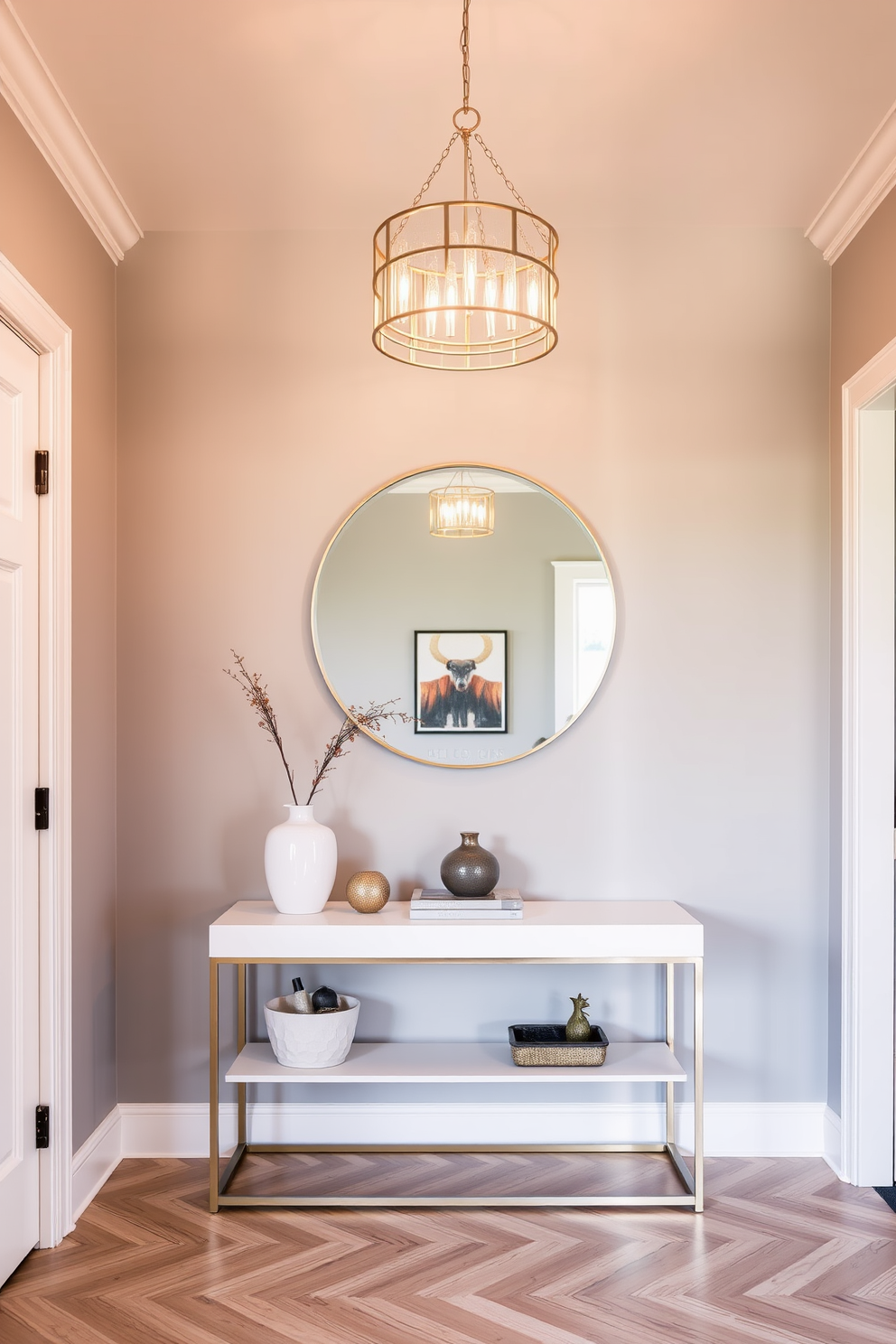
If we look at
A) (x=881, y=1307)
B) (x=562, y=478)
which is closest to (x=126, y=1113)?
(x=881, y=1307)

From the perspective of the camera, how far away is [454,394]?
3.01 meters

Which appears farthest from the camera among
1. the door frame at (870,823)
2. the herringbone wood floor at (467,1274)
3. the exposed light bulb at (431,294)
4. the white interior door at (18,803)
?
the door frame at (870,823)

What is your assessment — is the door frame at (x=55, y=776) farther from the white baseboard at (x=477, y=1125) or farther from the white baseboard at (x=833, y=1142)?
the white baseboard at (x=833, y=1142)

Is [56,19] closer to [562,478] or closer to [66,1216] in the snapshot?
[562,478]

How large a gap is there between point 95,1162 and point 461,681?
1650 mm

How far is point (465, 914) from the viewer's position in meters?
2.67

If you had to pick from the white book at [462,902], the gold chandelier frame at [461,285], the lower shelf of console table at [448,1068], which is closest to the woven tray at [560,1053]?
the lower shelf of console table at [448,1068]

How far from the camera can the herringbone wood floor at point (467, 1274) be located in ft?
6.97

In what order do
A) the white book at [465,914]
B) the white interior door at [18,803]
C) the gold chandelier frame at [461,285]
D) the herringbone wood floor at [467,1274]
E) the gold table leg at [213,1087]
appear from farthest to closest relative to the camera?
1. the white book at [465,914]
2. the gold table leg at [213,1087]
3. the white interior door at [18,803]
4. the herringbone wood floor at [467,1274]
5. the gold chandelier frame at [461,285]

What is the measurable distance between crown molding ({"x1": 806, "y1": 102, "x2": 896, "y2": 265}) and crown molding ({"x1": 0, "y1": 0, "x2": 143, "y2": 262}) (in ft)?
6.45

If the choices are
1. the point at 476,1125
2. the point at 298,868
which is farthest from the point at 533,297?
the point at 476,1125

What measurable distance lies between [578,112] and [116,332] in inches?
57.3

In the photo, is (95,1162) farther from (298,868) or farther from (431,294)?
(431,294)

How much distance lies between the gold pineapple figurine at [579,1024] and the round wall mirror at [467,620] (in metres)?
0.71
